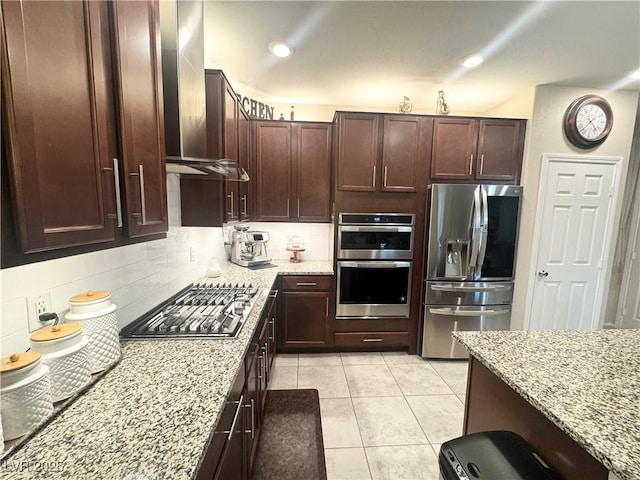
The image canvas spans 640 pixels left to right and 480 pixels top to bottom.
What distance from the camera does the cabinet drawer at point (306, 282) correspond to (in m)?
2.86

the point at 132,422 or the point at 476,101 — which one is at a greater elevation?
the point at 476,101

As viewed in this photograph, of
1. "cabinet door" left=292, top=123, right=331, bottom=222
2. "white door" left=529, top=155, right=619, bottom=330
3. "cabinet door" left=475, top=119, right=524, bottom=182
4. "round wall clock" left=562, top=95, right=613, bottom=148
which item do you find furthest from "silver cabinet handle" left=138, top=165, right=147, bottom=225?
"round wall clock" left=562, top=95, right=613, bottom=148

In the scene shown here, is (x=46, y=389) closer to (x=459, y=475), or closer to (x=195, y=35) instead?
(x=459, y=475)

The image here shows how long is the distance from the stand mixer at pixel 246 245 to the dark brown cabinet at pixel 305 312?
1.23 feet

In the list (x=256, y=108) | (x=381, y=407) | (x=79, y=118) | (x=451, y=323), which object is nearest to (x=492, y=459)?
(x=381, y=407)

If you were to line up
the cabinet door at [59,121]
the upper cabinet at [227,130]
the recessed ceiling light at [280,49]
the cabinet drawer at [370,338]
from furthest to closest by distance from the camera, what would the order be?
the cabinet drawer at [370,338] < the recessed ceiling light at [280,49] < the upper cabinet at [227,130] < the cabinet door at [59,121]

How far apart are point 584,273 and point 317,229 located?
3.00 meters

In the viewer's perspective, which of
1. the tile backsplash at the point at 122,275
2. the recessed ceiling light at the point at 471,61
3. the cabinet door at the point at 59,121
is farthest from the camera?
the recessed ceiling light at the point at 471,61

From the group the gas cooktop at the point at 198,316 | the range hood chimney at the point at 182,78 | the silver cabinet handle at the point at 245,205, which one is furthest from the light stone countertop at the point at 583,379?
the silver cabinet handle at the point at 245,205

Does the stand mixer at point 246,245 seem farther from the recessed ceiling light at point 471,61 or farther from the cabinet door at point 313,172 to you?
the recessed ceiling light at point 471,61

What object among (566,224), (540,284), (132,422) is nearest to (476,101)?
(566,224)

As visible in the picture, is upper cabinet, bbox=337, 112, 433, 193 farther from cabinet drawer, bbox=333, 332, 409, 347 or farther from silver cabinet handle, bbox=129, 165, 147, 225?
silver cabinet handle, bbox=129, 165, 147, 225

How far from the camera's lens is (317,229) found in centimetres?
342

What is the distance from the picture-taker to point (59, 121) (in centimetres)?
68
